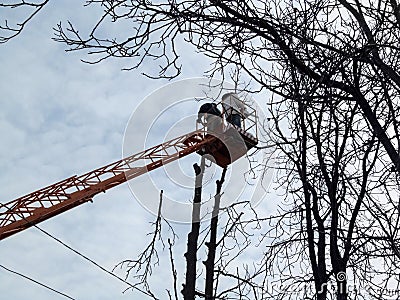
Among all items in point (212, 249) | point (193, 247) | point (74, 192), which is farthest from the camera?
point (74, 192)

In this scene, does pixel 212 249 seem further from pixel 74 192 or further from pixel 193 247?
pixel 74 192

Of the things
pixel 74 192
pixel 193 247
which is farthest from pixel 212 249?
pixel 74 192

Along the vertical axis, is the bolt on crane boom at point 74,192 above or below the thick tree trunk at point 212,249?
above

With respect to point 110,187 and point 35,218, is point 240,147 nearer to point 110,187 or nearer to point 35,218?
point 110,187

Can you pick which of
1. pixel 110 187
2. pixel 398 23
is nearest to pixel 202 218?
pixel 398 23

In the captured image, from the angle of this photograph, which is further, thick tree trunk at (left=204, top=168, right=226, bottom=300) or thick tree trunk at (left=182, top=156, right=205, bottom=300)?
thick tree trunk at (left=204, top=168, right=226, bottom=300)

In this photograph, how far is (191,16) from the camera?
289 centimetres

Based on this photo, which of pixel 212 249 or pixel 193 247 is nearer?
pixel 193 247

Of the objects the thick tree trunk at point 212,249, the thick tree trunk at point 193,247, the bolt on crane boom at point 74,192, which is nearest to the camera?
the thick tree trunk at point 193,247

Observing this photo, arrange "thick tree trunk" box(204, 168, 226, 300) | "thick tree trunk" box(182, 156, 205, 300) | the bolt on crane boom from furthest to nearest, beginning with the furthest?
the bolt on crane boom
"thick tree trunk" box(204, 168, 226, 300)
"thick tree trunk" box(182, 156, 205, 300)

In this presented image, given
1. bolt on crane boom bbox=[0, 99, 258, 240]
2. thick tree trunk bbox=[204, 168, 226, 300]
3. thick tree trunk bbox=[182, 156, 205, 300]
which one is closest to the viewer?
thick tree trunk bbox=[182, 156, 205, 300]

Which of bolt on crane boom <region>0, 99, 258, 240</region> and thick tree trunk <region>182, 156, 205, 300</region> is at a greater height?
bolt on crane boom <region>0, 99, 258, 240</region>

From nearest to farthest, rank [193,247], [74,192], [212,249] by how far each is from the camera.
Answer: [193,247], [212,249], [74,192]

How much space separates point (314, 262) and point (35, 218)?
35.7ft
